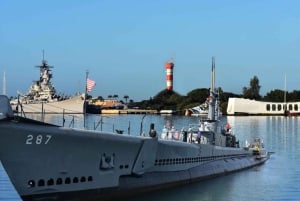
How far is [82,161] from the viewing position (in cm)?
2480

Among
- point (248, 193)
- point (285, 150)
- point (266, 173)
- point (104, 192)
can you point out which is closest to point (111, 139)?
point (104, 192)

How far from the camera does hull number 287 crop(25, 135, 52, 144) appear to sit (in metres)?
22.8

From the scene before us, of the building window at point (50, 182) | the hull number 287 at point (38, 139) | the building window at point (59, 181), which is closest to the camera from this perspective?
the hull number 287 at point (38, 139)

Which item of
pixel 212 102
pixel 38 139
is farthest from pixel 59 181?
pixel 212 102

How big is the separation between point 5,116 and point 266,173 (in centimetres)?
2531

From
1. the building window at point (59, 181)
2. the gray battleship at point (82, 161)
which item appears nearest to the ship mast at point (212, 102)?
the gray battleship at point (82, 161)

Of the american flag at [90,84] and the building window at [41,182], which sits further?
the american flag at [90,84]

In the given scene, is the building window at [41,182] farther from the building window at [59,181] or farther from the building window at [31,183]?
the building window at [59,181]

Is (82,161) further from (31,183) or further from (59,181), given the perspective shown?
(31,183)

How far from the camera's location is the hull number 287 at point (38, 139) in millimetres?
22797

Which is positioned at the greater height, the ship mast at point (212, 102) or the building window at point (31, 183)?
the ship mast at point (212, 102)

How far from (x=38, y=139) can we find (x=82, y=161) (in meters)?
2.59

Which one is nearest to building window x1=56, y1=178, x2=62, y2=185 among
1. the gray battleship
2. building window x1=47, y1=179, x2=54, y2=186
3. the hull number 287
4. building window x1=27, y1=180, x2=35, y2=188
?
the gray battleship

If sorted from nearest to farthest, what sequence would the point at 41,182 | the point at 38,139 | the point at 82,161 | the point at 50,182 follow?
1. the point at 38,139
2. the point at 41,182
3. the point at 50,182
4. the point at 82,161
